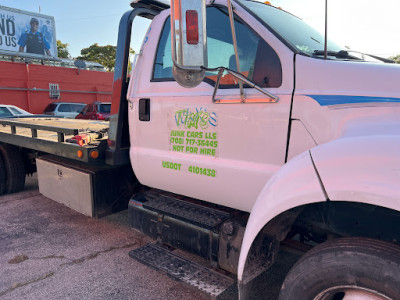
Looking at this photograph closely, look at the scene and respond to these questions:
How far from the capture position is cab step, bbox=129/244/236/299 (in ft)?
6.97

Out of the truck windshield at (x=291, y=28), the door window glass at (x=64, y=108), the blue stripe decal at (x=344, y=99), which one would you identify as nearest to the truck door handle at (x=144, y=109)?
the truck windshield at (x=291, y=28)

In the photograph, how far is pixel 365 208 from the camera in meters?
1.62

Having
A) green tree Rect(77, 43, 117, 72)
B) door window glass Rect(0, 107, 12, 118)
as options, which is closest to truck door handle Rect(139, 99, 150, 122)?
door window glass Rect(0, 107, 12, 118)

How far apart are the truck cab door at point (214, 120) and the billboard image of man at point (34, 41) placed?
27949 mm

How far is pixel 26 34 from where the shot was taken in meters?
26.3

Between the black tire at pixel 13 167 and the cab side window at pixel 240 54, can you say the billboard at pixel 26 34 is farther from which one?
the cab side window at pixel 240 54

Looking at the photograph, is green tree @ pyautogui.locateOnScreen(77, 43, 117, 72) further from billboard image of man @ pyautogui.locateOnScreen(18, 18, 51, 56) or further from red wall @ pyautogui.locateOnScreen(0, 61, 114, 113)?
red wall @ pyautogui.locateOnScreen(0, 61, 114, 113)

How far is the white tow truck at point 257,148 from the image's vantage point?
1.47 metres

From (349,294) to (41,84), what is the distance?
2222 cm

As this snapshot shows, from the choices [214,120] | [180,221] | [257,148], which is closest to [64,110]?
[180,221]

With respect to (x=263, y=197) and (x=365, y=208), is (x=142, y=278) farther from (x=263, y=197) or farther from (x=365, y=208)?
(x=365, y=208)

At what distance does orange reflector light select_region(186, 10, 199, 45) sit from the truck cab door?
62cm

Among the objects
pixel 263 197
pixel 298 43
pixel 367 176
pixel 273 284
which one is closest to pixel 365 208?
pixel 367 176

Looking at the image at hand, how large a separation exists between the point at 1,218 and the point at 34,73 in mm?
18471
